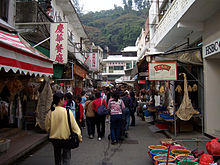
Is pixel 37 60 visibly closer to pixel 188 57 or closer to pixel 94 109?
pixel 94 109

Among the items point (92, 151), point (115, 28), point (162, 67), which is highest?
point (115, 28)

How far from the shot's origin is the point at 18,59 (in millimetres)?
4047

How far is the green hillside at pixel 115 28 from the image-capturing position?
62809mm

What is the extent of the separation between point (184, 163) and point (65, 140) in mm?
2585

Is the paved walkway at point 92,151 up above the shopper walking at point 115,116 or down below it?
below

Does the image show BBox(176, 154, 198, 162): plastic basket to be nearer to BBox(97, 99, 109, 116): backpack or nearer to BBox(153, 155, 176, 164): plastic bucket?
BBox(153, 155, 176, 164): plastic bucket

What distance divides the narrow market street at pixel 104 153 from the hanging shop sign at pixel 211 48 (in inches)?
157

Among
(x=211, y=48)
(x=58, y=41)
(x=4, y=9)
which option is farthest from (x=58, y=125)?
(x=4, y=9)

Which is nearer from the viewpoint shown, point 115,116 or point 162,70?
point 115,116

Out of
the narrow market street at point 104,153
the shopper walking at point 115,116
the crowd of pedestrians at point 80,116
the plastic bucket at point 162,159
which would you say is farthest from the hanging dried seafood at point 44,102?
the plastic bucket at point 162,159

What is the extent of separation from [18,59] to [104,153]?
3.92 m

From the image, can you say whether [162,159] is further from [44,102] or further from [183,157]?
[44,102]

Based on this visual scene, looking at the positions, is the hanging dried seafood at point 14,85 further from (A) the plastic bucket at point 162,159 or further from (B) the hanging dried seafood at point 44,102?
(A) the plastic bucket at point 162,159

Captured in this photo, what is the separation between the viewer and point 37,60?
492 centimetres
